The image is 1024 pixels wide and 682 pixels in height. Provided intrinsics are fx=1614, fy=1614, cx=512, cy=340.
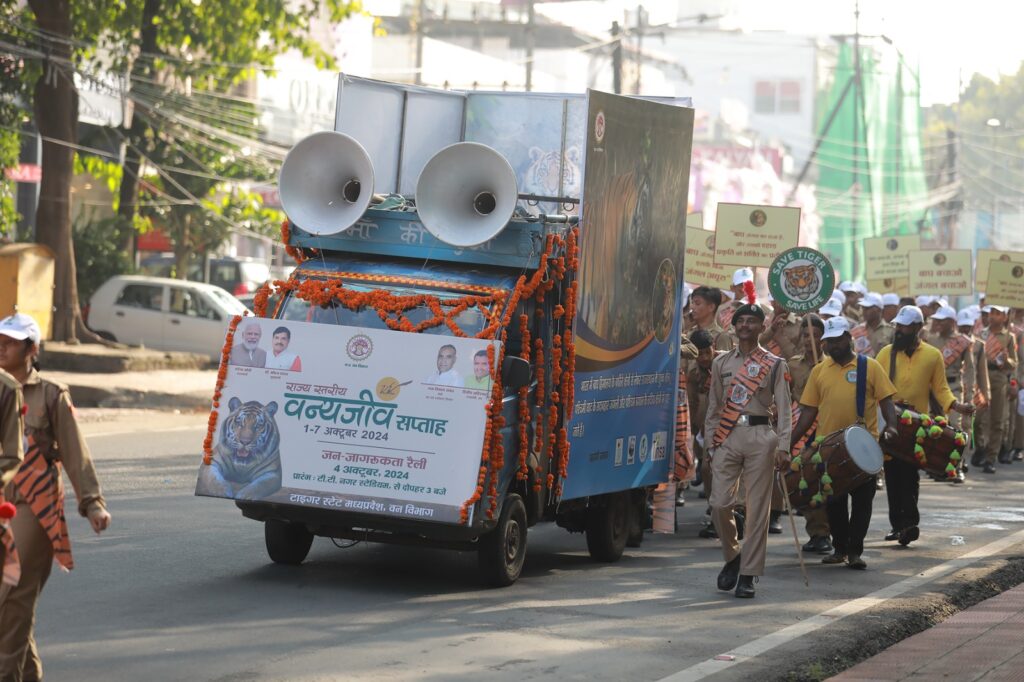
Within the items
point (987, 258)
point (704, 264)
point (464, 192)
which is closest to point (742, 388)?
point (464, 192)

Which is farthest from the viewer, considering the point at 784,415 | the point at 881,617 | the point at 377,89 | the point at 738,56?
the point at 738,56

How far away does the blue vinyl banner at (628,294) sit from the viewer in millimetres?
10141

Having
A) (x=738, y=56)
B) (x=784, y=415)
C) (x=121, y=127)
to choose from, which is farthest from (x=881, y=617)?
(x=738, y=56)

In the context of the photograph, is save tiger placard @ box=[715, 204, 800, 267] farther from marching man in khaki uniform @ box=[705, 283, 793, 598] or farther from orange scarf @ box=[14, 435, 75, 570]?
orange scarf @ box=[14, 435, 75, 570]

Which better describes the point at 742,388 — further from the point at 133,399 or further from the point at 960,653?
the point at 133,399

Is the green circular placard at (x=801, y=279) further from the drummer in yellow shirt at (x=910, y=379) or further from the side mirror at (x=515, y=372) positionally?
the side mirror at (x=515, y=372)

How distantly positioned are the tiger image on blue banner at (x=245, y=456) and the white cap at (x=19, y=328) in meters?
3.20

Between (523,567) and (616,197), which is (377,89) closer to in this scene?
(616,197)

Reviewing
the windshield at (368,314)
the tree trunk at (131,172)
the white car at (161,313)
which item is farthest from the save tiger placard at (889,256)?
the windshield at (368,314)

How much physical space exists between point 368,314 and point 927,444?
4.51 m

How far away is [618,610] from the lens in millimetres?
9227

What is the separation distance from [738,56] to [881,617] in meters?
84.7

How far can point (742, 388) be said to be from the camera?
9.87 m

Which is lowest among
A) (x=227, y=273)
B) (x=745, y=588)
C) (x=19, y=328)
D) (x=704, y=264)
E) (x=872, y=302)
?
(x=745, y=588)
